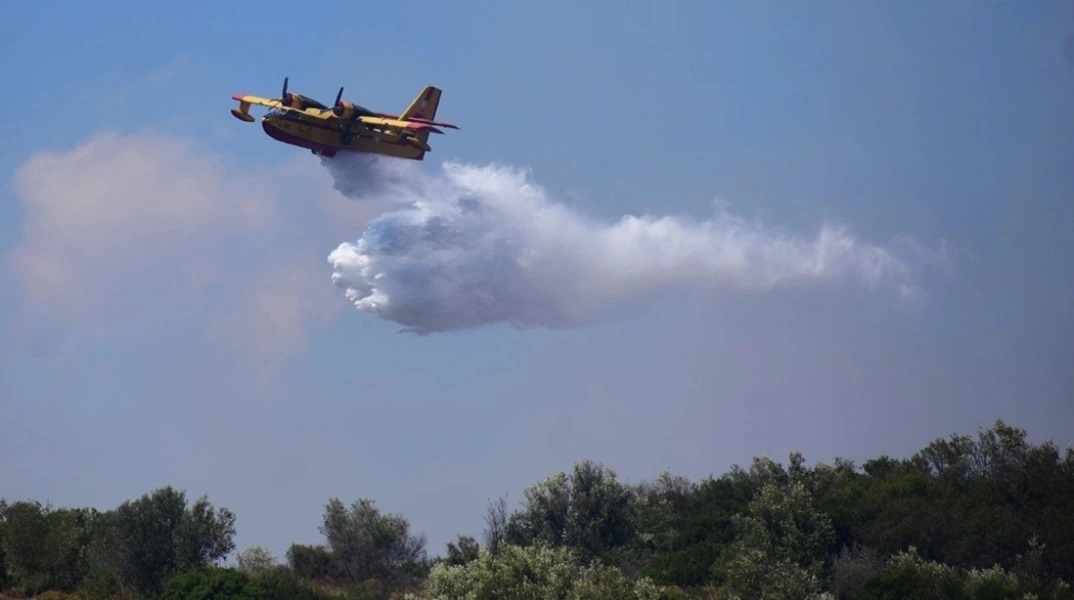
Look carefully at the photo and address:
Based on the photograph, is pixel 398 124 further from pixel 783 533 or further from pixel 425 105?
pixel 783 533

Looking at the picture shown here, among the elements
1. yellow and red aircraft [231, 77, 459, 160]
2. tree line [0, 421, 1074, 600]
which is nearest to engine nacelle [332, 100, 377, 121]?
yellow and red aircraft [231, 77, 459, 160]

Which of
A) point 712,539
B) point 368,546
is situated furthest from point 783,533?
point 368,546

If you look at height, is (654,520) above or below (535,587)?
above

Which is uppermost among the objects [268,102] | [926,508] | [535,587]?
[268,102]

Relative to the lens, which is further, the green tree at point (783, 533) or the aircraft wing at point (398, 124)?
the aircraft wing at point (398, 124)

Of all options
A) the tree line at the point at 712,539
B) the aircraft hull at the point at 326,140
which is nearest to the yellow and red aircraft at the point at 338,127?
the aircraft hull at the point at 326,140

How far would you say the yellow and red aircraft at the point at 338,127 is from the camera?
190 ft

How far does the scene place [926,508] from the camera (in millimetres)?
64562

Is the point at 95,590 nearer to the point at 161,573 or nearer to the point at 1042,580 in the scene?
the point at 161,573

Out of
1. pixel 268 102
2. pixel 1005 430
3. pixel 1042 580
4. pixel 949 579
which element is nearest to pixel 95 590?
pixel 268 102

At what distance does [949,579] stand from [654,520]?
26197 millimetres

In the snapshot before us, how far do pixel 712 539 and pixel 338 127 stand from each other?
2501cm

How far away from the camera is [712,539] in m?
67.4

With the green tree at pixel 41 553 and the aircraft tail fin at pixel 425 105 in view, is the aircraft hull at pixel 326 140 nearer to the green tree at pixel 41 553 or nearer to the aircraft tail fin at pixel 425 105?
the aircraft tail fin at pixel 425 105
